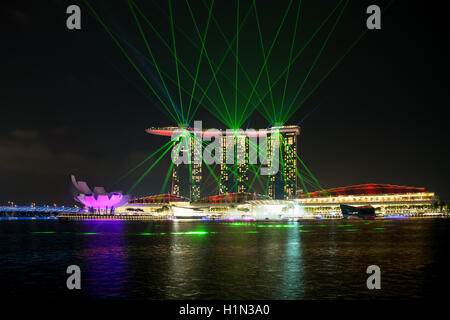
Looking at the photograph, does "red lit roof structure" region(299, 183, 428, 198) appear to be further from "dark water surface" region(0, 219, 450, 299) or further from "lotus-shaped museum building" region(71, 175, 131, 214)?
"dark water surface" region(0, 219, 450, 299)

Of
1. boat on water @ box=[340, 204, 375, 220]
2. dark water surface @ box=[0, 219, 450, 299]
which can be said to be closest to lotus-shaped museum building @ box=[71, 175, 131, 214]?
boat on water @ box=[340, 204, 375, 220]

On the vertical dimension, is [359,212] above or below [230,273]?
below

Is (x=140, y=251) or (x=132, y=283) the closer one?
(x=132, y=283)

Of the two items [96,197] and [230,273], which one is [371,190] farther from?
[230,273]

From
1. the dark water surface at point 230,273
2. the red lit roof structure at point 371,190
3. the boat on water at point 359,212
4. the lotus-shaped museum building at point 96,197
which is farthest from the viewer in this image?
the red lit roof structure at point 371,190

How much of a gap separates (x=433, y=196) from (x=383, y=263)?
168 m

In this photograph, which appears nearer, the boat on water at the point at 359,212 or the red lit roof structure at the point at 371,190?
the boat on water at the point at 359,212

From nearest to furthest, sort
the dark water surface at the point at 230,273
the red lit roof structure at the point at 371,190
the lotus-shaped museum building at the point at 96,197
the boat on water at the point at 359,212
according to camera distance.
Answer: the dark water surface at the point at 230,273 < the boat on water at the point at 359,212 < the lotus-shaped museum building at the point at 96,197 < the red lit roof structure at the point at 371,190

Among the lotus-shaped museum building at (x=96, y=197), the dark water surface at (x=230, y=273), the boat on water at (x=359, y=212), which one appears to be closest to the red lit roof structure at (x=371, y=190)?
the boat on water at (x=359, y=212)

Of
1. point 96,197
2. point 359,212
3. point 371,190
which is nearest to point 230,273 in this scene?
point 359,212

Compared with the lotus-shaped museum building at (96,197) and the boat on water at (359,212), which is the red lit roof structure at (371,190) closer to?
the boat on water at (359,212)

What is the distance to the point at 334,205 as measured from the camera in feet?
634
